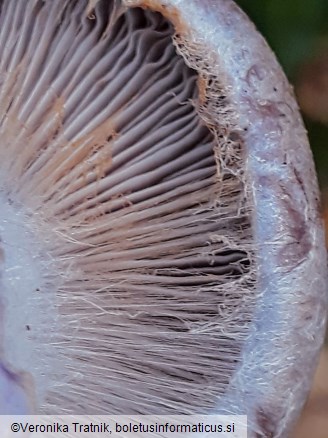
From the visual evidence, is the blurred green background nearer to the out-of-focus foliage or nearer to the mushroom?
the out-of-focus foliage

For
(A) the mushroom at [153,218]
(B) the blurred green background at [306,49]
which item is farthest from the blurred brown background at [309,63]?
(A) the mushroom at [153,218]

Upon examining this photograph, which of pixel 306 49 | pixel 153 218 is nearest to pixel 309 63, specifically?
pixel 306 49

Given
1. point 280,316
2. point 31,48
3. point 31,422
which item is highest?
point 31,48

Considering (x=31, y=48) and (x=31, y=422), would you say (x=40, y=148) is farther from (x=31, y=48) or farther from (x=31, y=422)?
(x=31, y=422)

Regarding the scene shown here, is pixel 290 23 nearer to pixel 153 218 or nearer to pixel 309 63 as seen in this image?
pixel 309 63

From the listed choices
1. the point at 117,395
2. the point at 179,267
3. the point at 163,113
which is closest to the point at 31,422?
the point at 117,395

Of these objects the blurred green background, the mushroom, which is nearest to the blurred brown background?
the blurred green background
